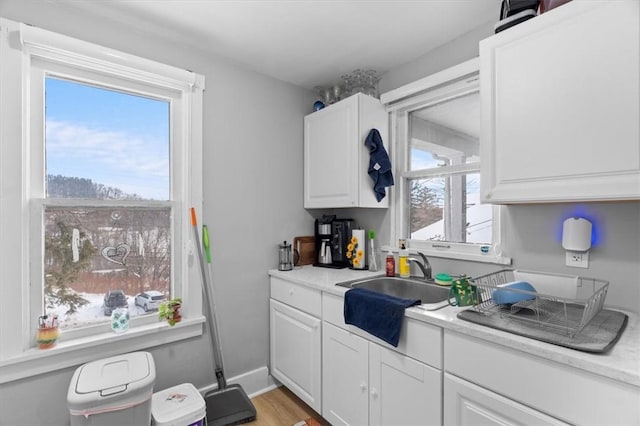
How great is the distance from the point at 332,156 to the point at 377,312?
126 centimetres

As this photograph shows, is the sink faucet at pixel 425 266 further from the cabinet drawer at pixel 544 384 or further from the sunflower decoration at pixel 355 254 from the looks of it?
the cabinet drawer at pixel 544 384

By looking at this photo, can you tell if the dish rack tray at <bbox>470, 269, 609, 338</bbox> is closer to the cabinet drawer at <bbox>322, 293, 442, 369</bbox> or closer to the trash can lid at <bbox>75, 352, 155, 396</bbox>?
the cabinet drawer at <bbox>322, 293, 442, 369</bbox>

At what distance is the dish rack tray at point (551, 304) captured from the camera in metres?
1.10

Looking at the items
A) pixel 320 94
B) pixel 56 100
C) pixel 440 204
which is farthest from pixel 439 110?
pixel 56 100

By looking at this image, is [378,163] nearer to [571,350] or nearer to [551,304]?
[551,304]

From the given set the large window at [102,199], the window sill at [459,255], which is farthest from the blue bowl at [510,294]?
the large window at [102,199]

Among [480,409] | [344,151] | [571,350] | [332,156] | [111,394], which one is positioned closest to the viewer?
[571,350]

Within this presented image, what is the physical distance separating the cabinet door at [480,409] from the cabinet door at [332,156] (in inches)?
49.8

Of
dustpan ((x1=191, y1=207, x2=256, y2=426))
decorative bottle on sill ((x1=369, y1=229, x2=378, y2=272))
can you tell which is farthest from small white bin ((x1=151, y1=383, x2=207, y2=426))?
decorative bottle on sill ((x1=369, y1=229, x2=378, y2=272))

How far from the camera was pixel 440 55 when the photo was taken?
6.63 ft

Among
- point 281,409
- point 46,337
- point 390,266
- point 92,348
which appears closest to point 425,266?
point 390,266

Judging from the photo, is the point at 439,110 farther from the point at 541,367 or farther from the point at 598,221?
the point at 541,367

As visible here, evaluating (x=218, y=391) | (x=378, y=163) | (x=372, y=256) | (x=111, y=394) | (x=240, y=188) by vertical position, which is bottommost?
(x=218, y=391)

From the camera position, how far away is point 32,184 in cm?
159
